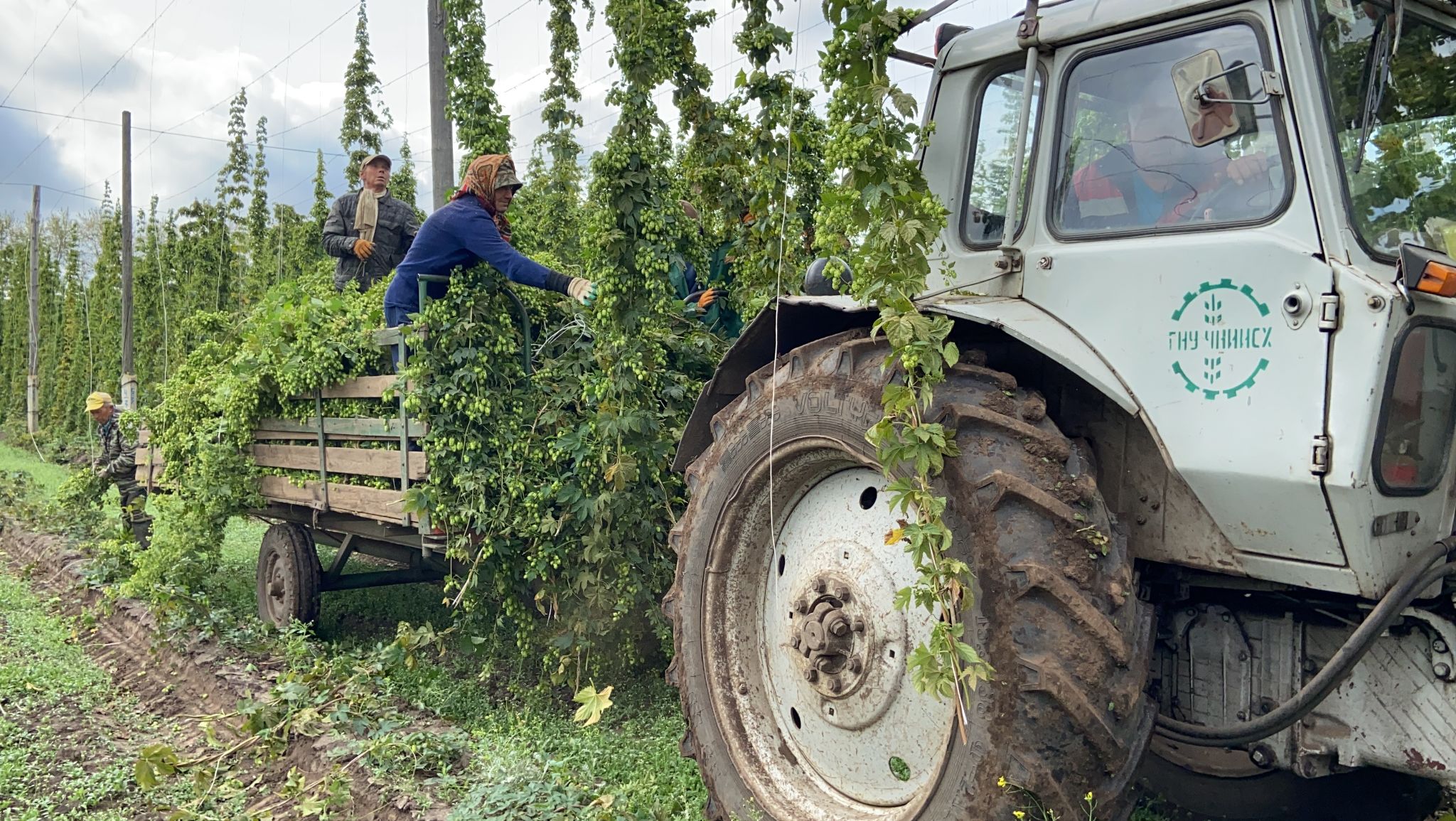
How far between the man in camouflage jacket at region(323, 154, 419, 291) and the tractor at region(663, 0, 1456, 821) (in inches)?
208

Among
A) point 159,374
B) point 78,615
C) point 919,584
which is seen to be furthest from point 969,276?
point 159,374

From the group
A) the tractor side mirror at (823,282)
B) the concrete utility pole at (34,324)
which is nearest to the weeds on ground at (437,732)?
the tractor side mirror at (823,282)

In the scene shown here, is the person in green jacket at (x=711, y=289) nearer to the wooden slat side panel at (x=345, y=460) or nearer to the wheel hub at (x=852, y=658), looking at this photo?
the wooden slat side panel at (x=345, y=460)

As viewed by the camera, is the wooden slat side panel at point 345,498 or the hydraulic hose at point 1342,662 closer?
the hydraulic hose at point 1342,662

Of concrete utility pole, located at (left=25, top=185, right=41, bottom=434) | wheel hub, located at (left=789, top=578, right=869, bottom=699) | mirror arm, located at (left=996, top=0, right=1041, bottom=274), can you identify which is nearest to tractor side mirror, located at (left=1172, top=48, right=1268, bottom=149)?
mirror arm, located at (left=996, top=0, right=1041, bottom=274)

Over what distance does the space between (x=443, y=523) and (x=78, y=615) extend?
15.9 feet

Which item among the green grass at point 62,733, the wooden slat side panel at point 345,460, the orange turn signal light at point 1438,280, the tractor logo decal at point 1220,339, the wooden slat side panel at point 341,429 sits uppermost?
the orange turn signal light at point 1438,280

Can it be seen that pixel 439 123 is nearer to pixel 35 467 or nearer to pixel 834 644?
pixel 834 644

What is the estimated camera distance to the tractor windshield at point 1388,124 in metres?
2.58

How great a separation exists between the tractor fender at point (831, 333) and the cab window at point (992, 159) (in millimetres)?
326

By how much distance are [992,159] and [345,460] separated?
3.84 metres

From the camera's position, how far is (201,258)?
2114 cm

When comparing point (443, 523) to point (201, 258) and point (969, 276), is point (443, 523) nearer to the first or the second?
point (969, 276)

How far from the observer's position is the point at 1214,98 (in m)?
2.68
